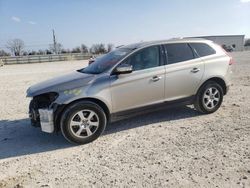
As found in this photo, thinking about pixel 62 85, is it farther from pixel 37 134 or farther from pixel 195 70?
pixel 195 70

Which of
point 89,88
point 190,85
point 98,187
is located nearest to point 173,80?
point 190,85

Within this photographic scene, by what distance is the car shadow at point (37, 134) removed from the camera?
17.4 feet

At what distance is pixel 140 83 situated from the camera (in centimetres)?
588

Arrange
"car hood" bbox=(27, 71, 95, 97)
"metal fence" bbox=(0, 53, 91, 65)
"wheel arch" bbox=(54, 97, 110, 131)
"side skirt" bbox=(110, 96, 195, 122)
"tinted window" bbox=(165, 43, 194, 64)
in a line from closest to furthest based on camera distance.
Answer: "wheel arch" bbox=(54, 97, 110, 131), "car hood" bbox=(27, 71, 95, 97), "side skirt" bbox=(110, 96, 195, 122), "tinted window" bbox=(165, 43, 194, 64), "metal fence" bbox=(0, 53, 91, 65)

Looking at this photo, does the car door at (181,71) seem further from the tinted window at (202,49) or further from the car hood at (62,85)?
the car hood at (62,85)

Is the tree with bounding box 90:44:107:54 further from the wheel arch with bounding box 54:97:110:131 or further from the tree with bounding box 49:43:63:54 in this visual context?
the wheel arch with bounding box 54:97:110:131

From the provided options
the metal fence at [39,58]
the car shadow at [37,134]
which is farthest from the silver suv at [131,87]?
the metal fence at [39,58]

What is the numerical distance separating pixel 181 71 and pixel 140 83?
104cm

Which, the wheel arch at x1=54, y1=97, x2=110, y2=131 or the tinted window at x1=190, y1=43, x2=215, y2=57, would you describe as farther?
the tinted window at x1=190, y1=43, x2=215, y2=57

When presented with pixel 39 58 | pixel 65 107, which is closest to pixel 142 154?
pixel 65 107

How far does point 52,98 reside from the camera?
544 cm

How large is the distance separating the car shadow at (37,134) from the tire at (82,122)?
0.23 metres

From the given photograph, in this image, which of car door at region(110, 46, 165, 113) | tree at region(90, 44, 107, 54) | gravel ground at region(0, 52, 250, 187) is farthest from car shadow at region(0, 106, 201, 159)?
tree at region(90, 44, 107, 54)

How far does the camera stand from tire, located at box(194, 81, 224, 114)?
6.67 metres
